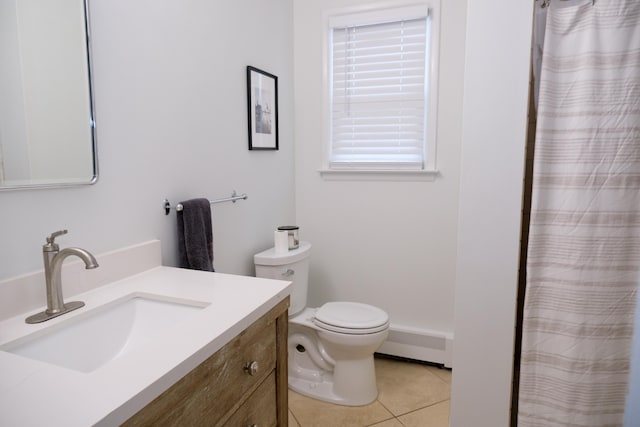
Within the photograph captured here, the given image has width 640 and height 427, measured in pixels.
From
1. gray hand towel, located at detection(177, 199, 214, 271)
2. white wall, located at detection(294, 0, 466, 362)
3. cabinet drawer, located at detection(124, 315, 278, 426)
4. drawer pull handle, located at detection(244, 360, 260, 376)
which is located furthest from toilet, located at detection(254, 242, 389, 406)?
drawer pull handle, located at detection(244, 360, 260, 376)

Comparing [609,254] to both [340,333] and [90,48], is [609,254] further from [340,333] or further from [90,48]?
[90,48]

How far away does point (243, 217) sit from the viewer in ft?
7.04

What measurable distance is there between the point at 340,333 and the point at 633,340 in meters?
1.20

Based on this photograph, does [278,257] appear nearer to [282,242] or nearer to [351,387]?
[282,242]

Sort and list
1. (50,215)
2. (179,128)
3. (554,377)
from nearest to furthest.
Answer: (50,215) < (554,377) < (179,128)

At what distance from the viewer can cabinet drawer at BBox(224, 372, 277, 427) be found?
3.61 ft

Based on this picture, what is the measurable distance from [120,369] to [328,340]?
1.44 m

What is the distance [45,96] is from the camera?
113 centimetres

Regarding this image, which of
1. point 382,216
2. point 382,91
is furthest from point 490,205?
point 382,91

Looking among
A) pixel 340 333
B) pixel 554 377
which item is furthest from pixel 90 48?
pixel 554 377

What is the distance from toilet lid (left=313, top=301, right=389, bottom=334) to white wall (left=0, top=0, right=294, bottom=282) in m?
0.51

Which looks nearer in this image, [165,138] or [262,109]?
[165,138]

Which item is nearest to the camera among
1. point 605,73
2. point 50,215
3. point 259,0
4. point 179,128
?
point 50,215

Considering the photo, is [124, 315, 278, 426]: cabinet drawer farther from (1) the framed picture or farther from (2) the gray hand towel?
(1) the framed picture
